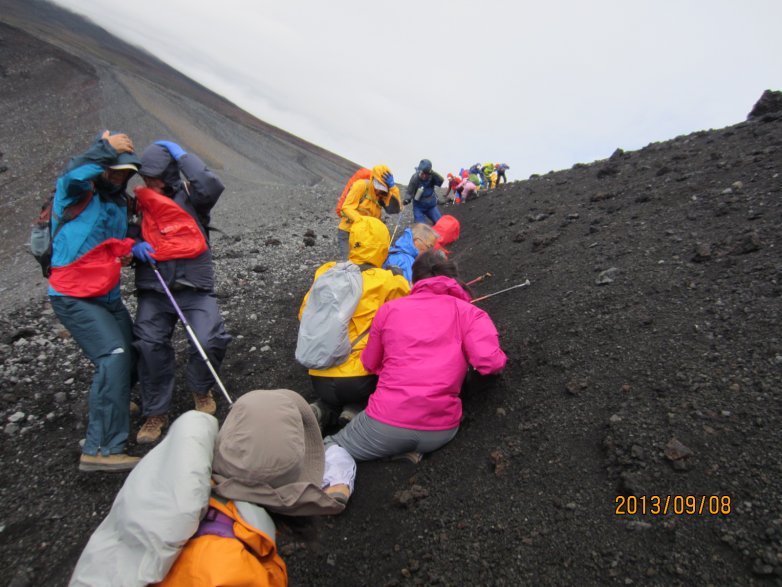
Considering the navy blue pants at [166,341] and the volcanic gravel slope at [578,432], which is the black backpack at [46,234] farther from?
the volcanic gravel slope at [578,432]

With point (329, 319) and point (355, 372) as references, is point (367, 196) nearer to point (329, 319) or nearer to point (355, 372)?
point (329, 319)

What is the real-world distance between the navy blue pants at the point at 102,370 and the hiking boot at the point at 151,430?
233 millimetres

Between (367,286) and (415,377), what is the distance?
40.1 inches

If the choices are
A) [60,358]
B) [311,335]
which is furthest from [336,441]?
[60,358]

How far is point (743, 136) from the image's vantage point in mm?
7352

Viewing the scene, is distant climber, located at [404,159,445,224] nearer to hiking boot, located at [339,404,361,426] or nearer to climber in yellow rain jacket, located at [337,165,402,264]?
climber in yellow rain jacket, located at [337,165,402,264]

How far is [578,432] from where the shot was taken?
2832 mm

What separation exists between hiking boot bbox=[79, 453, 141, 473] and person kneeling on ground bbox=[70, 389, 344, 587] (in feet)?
5.63

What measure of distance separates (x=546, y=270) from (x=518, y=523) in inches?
151

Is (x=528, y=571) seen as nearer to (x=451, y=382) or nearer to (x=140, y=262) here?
(x=451, y=382)

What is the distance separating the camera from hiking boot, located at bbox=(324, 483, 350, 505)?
2.74 metres

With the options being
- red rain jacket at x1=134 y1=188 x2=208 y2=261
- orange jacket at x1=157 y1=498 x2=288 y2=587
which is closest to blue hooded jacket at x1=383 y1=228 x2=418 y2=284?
red rain jacket at x1=134 y1=188 x2=208 y2=261

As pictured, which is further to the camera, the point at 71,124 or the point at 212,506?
the point at 71,124
